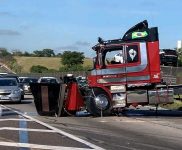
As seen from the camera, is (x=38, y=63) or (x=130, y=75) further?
(x=38, y=63)

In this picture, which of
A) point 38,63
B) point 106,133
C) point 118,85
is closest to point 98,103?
point 118,85

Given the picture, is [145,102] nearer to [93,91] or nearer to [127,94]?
[127,94]

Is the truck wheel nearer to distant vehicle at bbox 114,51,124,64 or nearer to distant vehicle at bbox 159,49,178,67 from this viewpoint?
distant vehicle at bbox 114,51,124,64

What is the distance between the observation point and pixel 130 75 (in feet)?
71.7

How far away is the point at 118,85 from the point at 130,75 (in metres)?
0.63

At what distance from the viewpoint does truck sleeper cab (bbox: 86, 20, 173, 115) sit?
2172cm

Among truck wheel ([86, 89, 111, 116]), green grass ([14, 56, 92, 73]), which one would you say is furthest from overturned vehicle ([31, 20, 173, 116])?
green grass ([14, 56, 92, 73])

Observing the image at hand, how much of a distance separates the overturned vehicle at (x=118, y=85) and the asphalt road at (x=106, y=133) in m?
0.63

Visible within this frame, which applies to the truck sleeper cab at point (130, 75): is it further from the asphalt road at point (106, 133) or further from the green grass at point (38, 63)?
the green grass at point (38, 63)

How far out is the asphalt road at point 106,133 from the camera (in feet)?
43.1

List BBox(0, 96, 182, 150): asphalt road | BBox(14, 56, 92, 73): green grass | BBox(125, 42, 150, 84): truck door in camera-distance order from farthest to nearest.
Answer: BBox(14, 56, 92, 73): green grass → BBox(125, 42, 150, 84): truck door → BBox(0, 96, 182, 150): asphalt road

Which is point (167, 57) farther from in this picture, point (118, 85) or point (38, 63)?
point (38, 63)

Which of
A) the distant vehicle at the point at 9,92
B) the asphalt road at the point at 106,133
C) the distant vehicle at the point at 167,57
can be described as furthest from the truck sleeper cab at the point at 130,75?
the distant vehicle at the point at 9,92

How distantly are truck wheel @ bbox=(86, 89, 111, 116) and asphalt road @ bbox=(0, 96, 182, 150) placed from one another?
401mm
